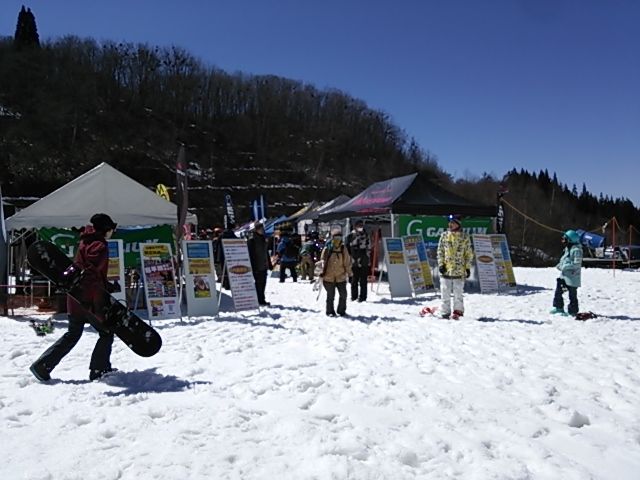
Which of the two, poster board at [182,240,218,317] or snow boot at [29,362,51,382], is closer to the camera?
snow boot at [29,362,51,382]

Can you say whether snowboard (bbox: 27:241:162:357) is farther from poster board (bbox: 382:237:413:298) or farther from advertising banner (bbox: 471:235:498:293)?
advertising banner (bbox: 471:235:498:293)

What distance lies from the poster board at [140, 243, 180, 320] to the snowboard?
9.92 ft

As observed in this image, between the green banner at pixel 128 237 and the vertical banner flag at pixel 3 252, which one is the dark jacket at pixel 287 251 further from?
the vertical banner flag at pixel 3 252

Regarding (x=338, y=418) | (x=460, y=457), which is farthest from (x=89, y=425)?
(x=460, y=457)

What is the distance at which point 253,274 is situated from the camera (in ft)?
32.2

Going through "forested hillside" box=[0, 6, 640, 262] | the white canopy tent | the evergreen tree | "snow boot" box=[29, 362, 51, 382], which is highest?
the evergreen tree

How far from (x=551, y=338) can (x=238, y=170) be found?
2378 inches

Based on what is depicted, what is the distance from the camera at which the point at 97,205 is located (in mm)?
9273

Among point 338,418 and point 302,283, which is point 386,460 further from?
point 302,283

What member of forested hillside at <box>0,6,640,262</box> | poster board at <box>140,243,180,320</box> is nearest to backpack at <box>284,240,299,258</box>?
poster board at <box>140,243,180,320</box>

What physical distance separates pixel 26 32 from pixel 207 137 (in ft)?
119

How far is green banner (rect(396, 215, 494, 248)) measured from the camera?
12992mm

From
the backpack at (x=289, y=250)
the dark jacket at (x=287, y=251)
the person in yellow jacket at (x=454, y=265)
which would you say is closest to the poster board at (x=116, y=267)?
the person in yellow jacket at (x=454, y=265)

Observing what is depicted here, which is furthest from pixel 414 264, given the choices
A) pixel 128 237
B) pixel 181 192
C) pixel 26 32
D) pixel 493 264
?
pixel 26 32
